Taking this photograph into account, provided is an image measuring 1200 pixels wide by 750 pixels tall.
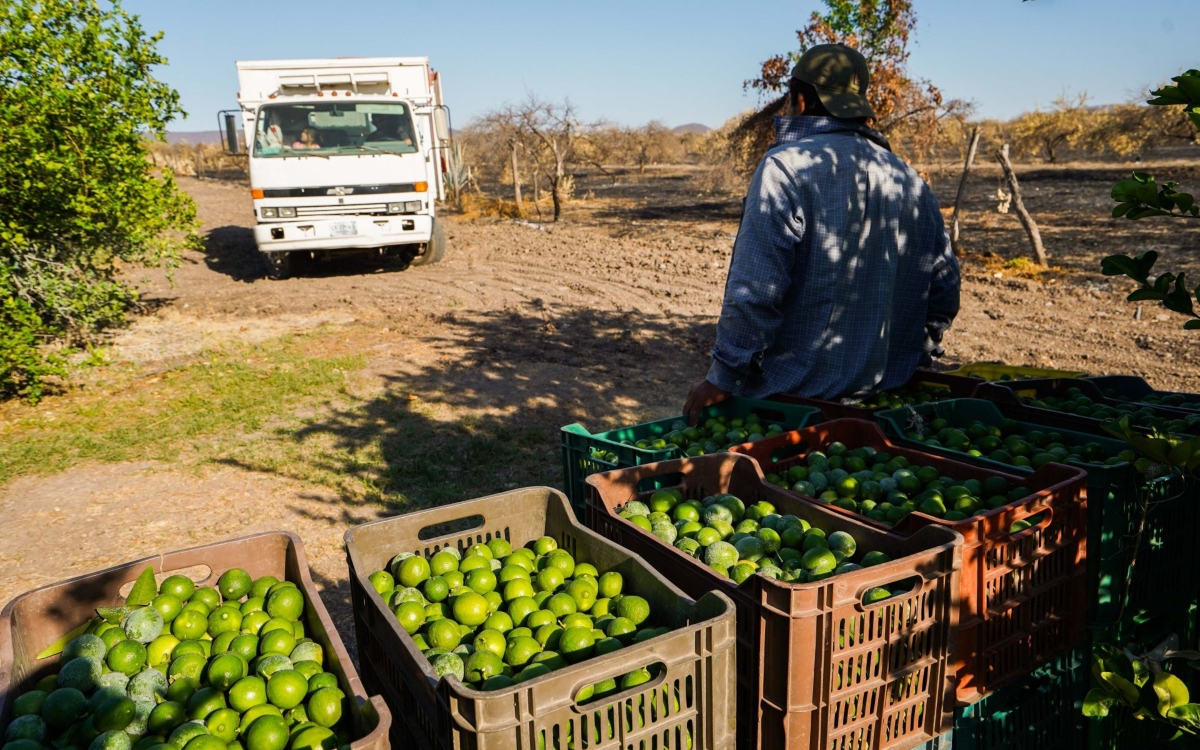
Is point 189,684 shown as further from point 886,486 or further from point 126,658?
point 886,486

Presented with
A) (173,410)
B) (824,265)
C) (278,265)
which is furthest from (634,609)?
(278,265)

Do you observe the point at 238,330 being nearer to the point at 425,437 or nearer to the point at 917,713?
the point at 425,437

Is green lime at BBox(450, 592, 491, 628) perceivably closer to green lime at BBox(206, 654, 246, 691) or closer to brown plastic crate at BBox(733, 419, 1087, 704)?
green lime at BBox(206, 654, 246, 691)

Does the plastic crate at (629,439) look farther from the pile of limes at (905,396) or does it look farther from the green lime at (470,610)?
the green lime at (470,610)

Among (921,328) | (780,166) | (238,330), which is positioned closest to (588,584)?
(780,166)

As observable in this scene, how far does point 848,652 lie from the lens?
1915 millimetres

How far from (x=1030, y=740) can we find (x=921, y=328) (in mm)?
2208

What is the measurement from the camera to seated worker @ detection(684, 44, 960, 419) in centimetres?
358

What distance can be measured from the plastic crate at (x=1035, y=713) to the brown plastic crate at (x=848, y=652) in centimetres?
15

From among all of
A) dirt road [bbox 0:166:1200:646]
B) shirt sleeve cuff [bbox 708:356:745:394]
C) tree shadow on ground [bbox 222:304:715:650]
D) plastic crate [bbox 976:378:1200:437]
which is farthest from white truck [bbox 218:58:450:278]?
plastic crate [bbox 976:378:1200:437]

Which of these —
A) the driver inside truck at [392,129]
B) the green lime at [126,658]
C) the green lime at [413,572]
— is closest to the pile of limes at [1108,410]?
the green lime at [413,572]

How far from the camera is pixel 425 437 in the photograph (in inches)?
277

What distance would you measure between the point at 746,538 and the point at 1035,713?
3.43ft

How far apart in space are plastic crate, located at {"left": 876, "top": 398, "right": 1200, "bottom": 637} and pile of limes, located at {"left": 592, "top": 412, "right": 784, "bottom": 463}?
802 millimetres
